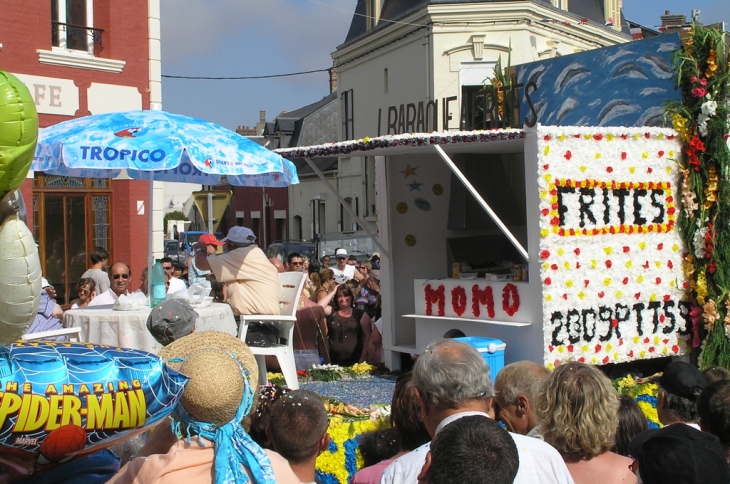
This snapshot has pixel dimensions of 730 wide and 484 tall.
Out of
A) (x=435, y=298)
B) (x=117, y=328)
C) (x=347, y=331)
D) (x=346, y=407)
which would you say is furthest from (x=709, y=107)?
(x=117, y=328)

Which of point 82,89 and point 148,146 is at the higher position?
point 82,89

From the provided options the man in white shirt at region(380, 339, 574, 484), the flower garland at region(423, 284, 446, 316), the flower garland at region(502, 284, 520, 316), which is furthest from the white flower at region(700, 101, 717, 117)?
the man in white shirt at region(380, 339, 574, 484)

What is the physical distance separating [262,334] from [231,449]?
4.88 m

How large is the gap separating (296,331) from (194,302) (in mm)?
2375

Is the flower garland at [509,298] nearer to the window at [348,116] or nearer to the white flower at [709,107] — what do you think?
the white flower at [709,107]

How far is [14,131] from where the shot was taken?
1.84m

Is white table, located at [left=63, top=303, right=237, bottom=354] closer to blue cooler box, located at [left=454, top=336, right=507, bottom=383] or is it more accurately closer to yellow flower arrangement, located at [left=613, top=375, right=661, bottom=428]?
blue cooler box, located at [left=454, top=336, right=507, bottom=383]

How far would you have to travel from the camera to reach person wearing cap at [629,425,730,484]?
2379 millimetres

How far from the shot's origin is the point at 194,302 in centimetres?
644

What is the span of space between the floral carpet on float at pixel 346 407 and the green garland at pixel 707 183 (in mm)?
3372

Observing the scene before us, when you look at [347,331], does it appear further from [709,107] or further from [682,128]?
[709,107]

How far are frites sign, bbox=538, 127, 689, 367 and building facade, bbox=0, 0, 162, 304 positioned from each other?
6.92 metres

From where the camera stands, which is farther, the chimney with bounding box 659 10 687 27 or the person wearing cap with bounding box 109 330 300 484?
the chimney with bounding box 659 10 687 27

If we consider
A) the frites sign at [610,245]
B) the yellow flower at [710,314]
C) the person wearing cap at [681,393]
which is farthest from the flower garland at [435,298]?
the person wearing cap at [681,393]
